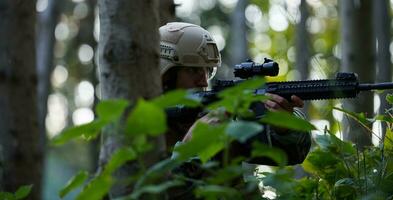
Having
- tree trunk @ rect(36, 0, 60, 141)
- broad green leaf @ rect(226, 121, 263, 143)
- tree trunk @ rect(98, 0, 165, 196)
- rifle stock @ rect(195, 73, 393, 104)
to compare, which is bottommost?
tree trunk @ rect(36, 0, 60, 141)

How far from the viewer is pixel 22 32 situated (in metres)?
7.66

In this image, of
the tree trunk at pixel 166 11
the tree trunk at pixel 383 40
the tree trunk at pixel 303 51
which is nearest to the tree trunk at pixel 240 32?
the tree trunk at pixel 303 51

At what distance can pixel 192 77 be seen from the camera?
4.33 metres

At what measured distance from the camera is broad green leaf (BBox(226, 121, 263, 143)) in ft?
6.11

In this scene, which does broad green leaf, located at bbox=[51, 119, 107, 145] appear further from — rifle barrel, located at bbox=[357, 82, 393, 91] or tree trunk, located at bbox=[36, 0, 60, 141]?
tree trunk, located at bbox=[36, 0, 60, 141]

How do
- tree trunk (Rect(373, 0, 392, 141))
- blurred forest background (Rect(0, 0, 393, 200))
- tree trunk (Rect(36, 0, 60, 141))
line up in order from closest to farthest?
blurred forest background (Rect(0, 0, 393, 200)) → tree trunk (Rect(373, 0, 392, 141)) → tree trunk (Rect(36, 0, 60, 141))

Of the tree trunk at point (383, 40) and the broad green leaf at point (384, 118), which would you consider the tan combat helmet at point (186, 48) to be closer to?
the broad green leaf at point (384, 118)

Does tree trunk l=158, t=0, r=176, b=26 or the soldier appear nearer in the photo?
the soldier

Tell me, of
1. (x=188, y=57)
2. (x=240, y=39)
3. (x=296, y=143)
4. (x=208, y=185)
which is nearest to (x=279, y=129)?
(x=296, y=143)

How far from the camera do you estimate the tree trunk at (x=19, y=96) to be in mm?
7332

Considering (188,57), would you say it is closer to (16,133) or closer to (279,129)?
(279,129)

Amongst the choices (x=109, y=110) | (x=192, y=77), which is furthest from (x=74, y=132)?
(x=192, y=77)

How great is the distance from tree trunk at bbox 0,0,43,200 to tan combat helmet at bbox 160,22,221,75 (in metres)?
3.28

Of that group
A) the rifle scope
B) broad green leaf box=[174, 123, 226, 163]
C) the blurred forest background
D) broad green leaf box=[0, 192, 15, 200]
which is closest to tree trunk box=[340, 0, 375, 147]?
the blurred forest background
